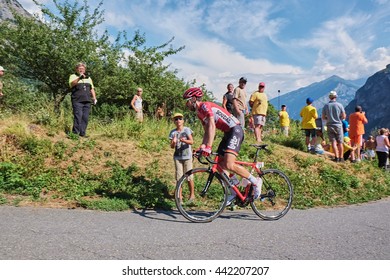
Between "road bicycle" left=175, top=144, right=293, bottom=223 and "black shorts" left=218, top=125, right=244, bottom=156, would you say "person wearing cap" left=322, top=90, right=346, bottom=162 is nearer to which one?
"road bicycle" left=175, top=144, right=293, bottom=223

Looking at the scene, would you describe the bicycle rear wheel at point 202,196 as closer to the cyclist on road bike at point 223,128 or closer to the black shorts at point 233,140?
the cyclist on road bike at point 223,128

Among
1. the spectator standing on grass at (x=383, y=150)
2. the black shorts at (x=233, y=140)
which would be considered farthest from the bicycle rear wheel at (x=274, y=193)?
the spectator standing on grass at (x=383, y=150)

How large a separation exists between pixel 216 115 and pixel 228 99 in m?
5.09

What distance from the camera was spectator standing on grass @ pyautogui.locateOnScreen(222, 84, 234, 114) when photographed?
420 inches

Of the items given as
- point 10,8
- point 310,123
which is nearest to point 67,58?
point 10,8

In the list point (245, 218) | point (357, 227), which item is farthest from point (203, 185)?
point (357, 227)

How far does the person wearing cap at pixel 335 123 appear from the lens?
34.7 feet

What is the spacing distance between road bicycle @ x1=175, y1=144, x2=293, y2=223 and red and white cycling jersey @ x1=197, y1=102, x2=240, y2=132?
628 millimetres

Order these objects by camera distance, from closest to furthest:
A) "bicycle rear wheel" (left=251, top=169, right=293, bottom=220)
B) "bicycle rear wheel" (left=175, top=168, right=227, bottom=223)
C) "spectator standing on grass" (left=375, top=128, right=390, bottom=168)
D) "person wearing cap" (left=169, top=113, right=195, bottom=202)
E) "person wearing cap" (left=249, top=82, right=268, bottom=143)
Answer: "bicycle rear wheel" (left=175, top=168, right=227, bottom=223) < "bicycle rear wheel" (left=251, top=169, right=293, bottom=220) < "person wearing cap" (left=169, top=113, right=195, bottom=202) < "person wearing cap" (left=249, top=82, right=268, bottom=143) < "spectator standing on grass" (left=375, top=128, right=390, bottom=168)

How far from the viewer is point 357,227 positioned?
18.4ft

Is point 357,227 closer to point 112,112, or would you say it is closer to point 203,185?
point 203,185

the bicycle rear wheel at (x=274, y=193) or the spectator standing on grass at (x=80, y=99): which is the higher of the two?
the spectator standing on grass at (x=80, y=99)

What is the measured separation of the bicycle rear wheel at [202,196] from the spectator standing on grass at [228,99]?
4.46m

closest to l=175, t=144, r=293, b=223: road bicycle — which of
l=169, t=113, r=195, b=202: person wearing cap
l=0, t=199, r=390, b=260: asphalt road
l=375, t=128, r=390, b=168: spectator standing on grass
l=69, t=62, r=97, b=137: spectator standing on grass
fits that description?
l=0, t=199, r=390, b=260: asphalt road
